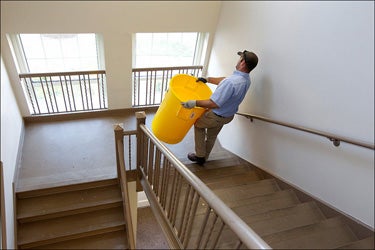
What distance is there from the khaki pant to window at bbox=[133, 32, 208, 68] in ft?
5.34

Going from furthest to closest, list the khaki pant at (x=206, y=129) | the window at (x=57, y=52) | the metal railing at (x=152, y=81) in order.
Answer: the metal railing at (x=152, y=81) < the window at (x=57, y=52) < the khaki pant at (x=206, y=129)

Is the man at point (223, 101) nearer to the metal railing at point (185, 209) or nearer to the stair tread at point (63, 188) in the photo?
the metal railing at point (185, 209)

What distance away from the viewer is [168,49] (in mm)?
3902

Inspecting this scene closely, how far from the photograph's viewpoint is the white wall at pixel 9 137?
243 cm

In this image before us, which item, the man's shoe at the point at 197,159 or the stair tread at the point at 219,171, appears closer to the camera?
the stair tread at the point at 219,171

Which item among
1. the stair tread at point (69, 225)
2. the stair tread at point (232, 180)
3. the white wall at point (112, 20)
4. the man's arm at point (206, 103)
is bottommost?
the stair tread at point (69, 225)

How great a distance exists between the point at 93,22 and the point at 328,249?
10.8 feet

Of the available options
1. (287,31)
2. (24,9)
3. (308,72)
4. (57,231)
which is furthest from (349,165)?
(24,9)

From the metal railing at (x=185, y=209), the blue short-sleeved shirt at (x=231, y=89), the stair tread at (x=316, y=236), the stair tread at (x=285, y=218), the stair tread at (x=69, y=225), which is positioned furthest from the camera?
the stair tread at (x=69, y=225)

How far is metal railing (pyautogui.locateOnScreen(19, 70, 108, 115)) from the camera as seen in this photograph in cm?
353

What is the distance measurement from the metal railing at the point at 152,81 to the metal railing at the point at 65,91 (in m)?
0.50

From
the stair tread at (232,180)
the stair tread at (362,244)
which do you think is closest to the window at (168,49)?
the stair tread at (232,180)

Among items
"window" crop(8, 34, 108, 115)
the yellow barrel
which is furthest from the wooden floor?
the yellow barrel

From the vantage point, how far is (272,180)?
257 centimetres
